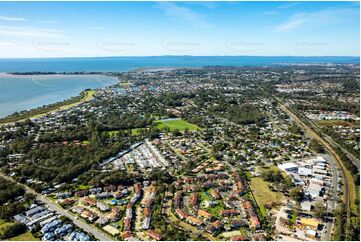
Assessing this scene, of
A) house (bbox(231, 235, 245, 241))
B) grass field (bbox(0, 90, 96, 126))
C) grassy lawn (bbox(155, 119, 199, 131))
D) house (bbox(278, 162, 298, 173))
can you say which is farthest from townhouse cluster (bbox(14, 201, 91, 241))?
grass field (bbox(0, 90, 96, 126))

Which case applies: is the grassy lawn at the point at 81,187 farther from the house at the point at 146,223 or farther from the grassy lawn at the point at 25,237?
the house at the point at 146,223

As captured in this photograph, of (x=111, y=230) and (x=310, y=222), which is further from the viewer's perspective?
(x=310, y=222)

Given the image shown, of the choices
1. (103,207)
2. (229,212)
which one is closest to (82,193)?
(103,207)

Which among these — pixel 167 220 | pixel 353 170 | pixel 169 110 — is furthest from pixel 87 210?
pixel 169 110

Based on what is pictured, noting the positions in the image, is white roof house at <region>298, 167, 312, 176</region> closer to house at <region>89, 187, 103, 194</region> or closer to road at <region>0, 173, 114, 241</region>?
house at <region>89, 187, 103, 194</region>

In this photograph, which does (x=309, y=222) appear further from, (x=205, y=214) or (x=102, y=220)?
(x=102, y=220)

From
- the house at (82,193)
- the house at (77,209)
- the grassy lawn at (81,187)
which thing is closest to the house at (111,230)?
the house at (77,209)
